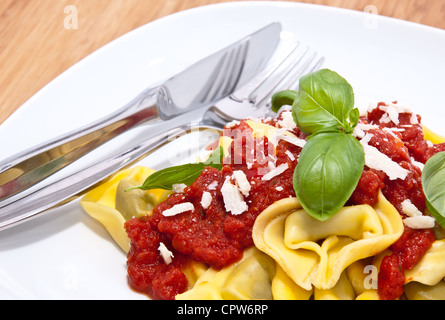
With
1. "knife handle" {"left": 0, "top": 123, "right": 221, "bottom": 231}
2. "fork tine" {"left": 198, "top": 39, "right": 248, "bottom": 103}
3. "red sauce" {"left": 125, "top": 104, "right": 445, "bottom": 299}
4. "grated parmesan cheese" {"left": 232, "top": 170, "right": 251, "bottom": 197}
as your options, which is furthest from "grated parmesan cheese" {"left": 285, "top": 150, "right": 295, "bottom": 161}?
"fork tine" {"left": 198, "top": 39, "right": 248, "bottom": 103}

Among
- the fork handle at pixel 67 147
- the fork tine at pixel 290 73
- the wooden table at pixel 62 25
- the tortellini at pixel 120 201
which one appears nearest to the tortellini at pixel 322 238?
the tortellini at pixel 120 201

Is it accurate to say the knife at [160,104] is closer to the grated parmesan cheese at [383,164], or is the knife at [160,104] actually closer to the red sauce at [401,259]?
the grated parmesan cheese at [383,164]

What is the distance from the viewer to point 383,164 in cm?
312

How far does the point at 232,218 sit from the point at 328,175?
0.66m

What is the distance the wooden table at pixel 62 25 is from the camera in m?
5.28

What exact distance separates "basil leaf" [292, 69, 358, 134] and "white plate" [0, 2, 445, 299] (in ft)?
4.65

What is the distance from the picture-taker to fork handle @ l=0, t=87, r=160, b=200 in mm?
3459

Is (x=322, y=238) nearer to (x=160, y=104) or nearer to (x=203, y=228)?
(x=203, y=228)

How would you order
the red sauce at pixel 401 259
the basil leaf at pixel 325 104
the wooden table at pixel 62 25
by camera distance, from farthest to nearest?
1. the wooden table at pixel 62 25
2. the basil leaf at pixel 325 104
3. the red sauce at pixel 401 259

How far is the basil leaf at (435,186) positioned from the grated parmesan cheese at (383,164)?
5.3 inches

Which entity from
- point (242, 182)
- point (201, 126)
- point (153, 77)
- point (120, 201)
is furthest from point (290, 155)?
point (153, 77)
